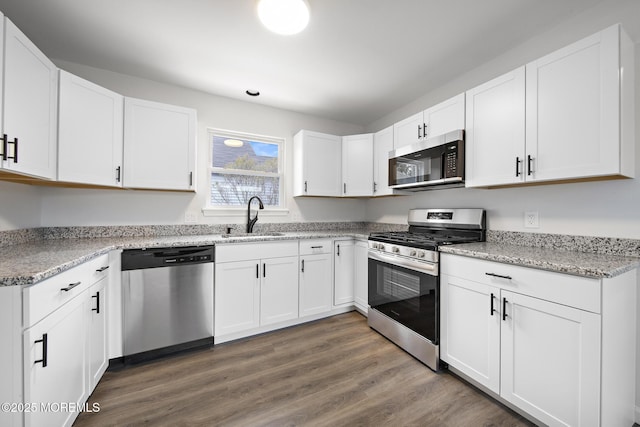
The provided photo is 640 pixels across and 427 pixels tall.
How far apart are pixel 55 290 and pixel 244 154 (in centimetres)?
231

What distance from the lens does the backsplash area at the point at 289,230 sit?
5.24ft

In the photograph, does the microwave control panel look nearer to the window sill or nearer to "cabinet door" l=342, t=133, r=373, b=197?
"cabinet door" l=342, t=133, r=373, b=197

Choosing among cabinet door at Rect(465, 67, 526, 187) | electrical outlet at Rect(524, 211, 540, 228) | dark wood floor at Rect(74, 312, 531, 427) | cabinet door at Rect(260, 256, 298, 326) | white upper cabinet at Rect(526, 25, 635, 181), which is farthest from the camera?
cabinet door at Rect(260, 256, 298, 326)

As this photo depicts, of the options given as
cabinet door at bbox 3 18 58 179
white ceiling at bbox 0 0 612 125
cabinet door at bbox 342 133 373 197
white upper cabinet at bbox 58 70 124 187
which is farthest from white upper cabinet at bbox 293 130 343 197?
cabinet door at bbox 3 18 58 179

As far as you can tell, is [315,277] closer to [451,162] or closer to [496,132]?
[451,162]

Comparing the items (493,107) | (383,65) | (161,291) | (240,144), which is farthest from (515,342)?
(240,144)

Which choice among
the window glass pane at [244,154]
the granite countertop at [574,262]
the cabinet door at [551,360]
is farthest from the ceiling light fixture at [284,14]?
the cabinet door at [551,360]

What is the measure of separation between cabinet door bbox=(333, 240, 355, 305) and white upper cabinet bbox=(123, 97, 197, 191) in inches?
68.2

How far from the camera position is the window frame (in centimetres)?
298

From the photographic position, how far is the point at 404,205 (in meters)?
3.25

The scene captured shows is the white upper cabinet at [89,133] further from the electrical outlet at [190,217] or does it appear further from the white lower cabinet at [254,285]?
the white lower cabinet at [254,285]

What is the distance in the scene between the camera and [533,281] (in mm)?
1419

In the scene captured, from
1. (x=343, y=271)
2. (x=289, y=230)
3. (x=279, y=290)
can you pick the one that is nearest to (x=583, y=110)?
(x=343, y=271)

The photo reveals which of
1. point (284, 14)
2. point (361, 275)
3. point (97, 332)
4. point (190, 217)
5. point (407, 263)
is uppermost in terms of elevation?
point (284, 14)
